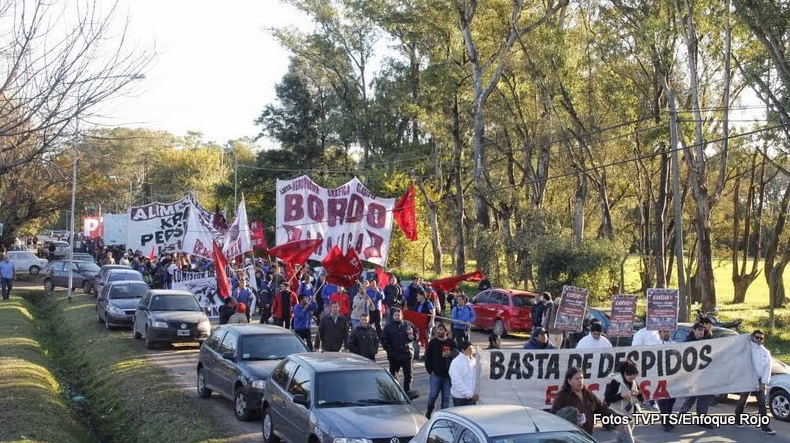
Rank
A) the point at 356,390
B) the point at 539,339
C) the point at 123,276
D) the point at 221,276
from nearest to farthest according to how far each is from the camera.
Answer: the point at 356,390 < the point at 539,339 < the point at 221,276 < the point at 123,276

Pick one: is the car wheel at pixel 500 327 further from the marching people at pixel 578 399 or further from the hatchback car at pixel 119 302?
the marching people at pixel 578 399

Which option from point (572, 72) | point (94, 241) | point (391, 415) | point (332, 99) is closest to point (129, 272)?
point (572, 72)

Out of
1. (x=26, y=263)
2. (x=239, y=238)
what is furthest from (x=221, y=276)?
(x=26, y=263)

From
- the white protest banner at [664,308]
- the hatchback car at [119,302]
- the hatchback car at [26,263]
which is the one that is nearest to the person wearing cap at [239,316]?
the white protest banner at [664,308]

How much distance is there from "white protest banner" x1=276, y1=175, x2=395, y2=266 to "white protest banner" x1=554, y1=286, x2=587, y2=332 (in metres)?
5.74

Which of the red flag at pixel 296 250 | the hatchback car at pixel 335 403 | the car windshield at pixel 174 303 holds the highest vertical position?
the red flag at pixel 296 250

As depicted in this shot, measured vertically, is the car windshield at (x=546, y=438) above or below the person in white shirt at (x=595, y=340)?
below

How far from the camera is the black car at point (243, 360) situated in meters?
13.7

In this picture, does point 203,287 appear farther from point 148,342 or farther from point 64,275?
point 64,275

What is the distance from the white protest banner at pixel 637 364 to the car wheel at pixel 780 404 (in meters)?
1.07

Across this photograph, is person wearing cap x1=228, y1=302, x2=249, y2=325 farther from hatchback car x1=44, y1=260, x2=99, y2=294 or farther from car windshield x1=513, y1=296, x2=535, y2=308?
hatchback car x1=44, y1=260, x2=99, y2=294

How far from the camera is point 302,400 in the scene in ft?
36.3

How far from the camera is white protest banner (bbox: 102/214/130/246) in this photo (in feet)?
194

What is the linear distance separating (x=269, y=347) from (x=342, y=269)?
6041mm
